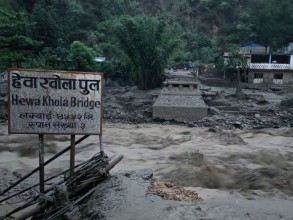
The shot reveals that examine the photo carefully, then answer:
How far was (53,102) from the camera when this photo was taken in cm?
586

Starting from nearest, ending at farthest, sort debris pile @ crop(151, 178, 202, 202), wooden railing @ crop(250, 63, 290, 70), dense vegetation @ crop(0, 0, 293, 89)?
1. debris pile @ crop(151, 178, 202, 202)
2. dense vegetation @ crop(0, 0, 293, 89)
3. wooden railing @ crop(250, 63, 290, 70)

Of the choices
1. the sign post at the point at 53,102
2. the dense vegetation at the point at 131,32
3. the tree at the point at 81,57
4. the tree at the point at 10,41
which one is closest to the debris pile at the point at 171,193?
the sign post at the point at 53,102

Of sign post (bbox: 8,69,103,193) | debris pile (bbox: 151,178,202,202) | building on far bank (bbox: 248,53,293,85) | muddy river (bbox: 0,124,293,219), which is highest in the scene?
building on far bank (bbox: 248,53,293,85)

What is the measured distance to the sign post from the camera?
573cm

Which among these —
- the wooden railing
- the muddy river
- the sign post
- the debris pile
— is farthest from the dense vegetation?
the debris pile

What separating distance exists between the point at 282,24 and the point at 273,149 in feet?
109

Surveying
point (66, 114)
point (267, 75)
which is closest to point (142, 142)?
point (66, 114)

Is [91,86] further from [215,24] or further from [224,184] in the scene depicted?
[215,24]

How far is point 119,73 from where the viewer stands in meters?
34.6

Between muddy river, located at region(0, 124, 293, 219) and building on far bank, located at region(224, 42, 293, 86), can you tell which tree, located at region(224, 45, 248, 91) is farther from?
muddy river, located at region(0, 124, 293, 219)

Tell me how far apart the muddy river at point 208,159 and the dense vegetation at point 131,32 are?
7.60 metres

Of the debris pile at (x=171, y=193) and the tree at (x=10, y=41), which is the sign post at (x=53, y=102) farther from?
the tree at (x=10, y=41)

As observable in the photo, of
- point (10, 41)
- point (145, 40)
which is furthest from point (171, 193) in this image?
point (145, 40)

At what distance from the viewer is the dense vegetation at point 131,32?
91.1 ft
